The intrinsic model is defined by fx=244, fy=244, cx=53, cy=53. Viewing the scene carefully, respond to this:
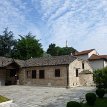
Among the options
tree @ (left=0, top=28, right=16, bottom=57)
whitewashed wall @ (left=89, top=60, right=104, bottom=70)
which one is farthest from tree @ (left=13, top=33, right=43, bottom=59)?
whitewashed wall @ (left=89, top=60, right=104, bottom=70)

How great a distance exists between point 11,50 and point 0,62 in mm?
25038

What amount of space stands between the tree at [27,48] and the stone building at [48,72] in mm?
20287

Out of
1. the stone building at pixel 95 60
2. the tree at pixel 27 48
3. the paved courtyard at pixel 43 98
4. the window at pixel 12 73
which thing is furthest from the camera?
the tree at pixel 27 48

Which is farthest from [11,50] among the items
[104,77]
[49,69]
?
[104,77]

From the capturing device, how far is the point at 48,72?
1398 inches

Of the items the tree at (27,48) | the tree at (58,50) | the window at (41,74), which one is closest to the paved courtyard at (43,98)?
the window at (41,74)

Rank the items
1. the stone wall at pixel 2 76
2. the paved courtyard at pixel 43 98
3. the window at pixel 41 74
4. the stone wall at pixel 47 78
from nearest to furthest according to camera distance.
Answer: the paved courtyard at pixel 43 98
the stone wall at pixel 47 78
the window at pixel 41 74
the stone wall at pixel 2 76

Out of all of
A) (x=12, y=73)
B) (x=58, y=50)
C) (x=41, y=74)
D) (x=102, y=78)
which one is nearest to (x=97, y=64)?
(x=41, y=74)

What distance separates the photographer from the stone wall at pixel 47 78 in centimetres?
3394

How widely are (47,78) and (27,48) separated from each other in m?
26.5

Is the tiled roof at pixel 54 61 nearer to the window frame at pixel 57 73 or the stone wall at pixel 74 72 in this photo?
the stone wall at pixel 74 72

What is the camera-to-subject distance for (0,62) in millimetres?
38125

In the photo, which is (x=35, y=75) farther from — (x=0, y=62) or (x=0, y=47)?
(x=0, y=47)

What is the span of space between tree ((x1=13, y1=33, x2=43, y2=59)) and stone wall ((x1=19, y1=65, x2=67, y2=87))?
21.8 m
